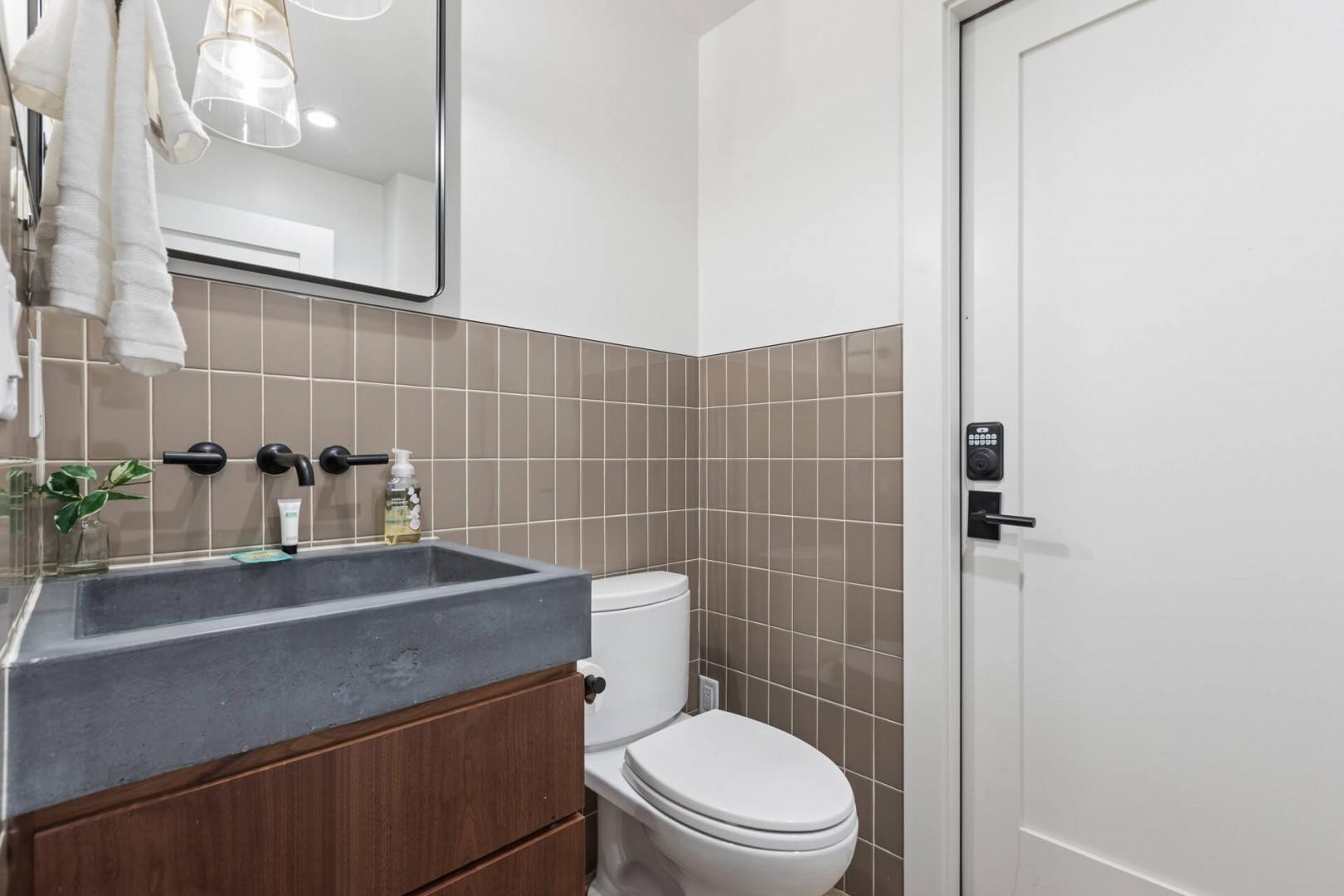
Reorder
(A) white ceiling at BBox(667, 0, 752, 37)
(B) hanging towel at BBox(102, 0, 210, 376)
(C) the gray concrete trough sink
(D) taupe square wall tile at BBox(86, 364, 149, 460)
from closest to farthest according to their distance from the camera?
(C) the gray concrete trough sink, (B) hanging towel at BBox(102, 0, 210, 376), (D) taupe square wall tile at BBox(86, 364, 149, 460), (A) white ceiling at BBox(667, 0, 752, 37)

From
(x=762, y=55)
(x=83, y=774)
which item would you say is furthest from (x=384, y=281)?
(x=762, y=55)

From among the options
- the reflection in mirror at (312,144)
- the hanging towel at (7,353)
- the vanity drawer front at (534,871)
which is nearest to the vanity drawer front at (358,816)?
the vanity drawer front at (534,871)

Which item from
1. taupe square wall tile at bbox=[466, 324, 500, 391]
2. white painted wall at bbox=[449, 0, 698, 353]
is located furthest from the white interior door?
taupe square wall tile at bbox=[466, 324, 500, 391]

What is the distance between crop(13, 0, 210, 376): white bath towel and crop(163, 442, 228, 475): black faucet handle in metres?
0.35

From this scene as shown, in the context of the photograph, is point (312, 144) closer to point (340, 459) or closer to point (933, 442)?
point (340, 459)

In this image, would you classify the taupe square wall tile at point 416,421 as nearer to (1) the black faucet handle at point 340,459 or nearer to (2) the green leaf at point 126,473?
(1) the black faucet handle at point 340,459

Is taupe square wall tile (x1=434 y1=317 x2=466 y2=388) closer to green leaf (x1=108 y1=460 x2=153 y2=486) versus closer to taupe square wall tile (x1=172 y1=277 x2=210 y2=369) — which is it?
taupe square wall tile (x1=172 y1=277 x2=210 y2=369)

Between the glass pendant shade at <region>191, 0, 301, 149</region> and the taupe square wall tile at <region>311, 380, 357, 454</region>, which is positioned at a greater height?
the glass pendant shade at <region>191, 0, 301, 149</region>

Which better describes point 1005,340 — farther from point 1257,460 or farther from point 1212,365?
point 1257,460

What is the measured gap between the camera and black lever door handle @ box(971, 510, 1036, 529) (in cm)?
125

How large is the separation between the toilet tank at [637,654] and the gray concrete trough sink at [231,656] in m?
0.38

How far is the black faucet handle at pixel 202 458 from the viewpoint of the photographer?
99 centimetres

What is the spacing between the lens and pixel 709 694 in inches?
70.3

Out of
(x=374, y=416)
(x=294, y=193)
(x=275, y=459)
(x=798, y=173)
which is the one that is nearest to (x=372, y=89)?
(x=294, y=193)
